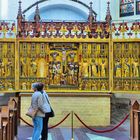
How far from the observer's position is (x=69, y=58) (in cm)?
1454

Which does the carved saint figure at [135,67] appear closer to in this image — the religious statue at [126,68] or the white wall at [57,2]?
the religious statue at [126,68]

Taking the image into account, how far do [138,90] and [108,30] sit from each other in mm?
2499

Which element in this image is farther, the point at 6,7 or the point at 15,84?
the point at 6,7

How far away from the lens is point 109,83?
14.4 m

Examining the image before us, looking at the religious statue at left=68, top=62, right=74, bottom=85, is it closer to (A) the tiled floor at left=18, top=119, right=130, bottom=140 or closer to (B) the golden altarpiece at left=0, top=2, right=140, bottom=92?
(B) the golden altarpiece at left=0, top=2, right=140, bottom=92

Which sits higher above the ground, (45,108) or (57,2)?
(57,2)

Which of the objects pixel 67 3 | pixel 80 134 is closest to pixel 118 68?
pixel 80 134

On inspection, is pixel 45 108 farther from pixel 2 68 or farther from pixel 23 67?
pixel 2 68

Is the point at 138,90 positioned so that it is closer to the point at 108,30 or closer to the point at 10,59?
the point at 108,30

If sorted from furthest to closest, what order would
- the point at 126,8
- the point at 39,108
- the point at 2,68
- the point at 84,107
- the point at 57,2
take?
the point at 57,2, the point at 126,8, the point at 2,68, the point at 84,107, the point at 39,108

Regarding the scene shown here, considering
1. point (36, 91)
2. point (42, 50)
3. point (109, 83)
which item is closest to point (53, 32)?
point (42, 50)

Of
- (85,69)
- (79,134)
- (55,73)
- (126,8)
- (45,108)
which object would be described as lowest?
(79,134)

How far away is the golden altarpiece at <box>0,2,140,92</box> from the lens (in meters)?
14.4

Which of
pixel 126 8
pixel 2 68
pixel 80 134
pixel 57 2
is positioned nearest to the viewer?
pixel 80 134
